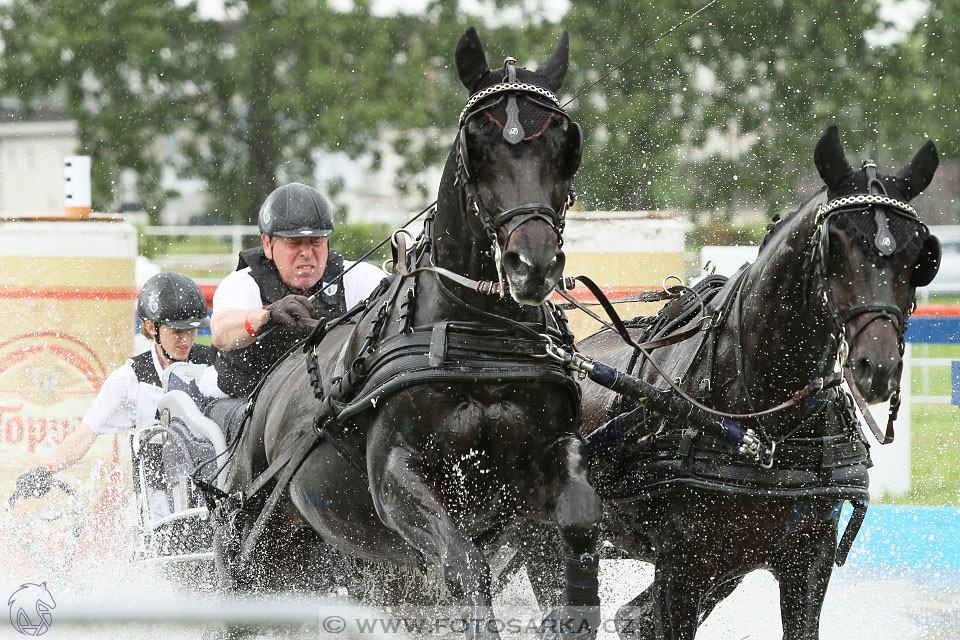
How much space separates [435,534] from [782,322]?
1091mm

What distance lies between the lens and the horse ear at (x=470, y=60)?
307 cm

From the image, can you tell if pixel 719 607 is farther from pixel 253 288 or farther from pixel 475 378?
pixel 475 378

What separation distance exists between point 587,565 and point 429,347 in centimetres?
68

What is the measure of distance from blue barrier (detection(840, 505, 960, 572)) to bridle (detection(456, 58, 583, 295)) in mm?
3905

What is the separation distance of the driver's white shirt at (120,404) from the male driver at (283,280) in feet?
3.03

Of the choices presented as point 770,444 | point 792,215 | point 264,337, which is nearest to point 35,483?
point 264,337

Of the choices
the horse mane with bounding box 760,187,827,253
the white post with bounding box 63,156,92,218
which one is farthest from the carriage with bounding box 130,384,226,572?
the white post with bounding box 63,156,92,218

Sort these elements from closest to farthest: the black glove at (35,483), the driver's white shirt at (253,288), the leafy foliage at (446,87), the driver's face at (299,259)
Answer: the driver's white shirt at (253,288) < the driver's face at (299,259) < the black glove at (35,483) < the leafy foliage at (446,87)

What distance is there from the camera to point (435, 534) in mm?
2904

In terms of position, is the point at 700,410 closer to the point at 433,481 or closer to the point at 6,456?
the point at 433,481

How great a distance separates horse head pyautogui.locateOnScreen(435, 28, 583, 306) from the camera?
9.03 feet

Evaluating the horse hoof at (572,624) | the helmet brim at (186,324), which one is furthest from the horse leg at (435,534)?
the helmet brim at (186,324)

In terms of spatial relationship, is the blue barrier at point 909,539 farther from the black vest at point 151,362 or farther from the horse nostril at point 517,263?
the horse nostril at point 517,263

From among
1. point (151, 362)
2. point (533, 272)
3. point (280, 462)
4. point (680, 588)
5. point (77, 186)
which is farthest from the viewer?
point (77, 186)
